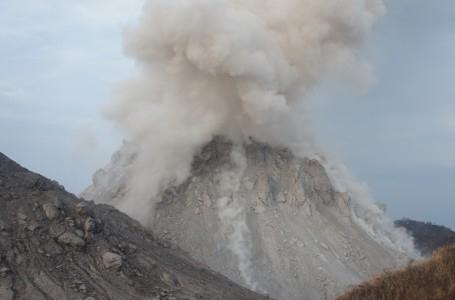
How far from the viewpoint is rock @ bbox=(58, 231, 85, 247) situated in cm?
1773

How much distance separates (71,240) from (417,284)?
1237 cm

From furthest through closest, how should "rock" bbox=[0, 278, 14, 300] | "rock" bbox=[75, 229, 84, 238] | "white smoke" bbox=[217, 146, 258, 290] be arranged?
"white smoke" bbox=[217, 146, 258, 290], "rock" bbox=[75, 229, 84, 238], "rock" bbox=[0, 278, 14, 300]

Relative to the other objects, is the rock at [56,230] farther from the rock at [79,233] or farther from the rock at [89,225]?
the rock at [89,225]

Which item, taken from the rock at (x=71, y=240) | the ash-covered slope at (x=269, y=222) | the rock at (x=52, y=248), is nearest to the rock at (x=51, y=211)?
the rock at (x=71, y=240)

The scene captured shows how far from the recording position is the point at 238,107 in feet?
114

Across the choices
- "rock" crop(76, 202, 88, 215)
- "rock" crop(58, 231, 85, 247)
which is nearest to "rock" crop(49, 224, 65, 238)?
"rock" crop(58, 231, 85, 247)

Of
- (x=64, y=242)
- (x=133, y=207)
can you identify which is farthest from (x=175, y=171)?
(x=64, y=242)

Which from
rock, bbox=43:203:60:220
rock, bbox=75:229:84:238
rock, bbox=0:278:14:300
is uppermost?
rock, bbox=43:203:60:220

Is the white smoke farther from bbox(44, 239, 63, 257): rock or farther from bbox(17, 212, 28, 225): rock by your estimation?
bbox(17, 212, 28, 225): rock

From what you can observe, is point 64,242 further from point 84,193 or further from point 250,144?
point 84,193

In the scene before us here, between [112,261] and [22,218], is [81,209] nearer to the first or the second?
[22,218]

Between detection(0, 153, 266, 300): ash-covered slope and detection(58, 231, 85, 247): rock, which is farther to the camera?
detection(58, 231, 85, 247): rock

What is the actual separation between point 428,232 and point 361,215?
118 feet

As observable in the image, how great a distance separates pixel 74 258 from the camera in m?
17.4
